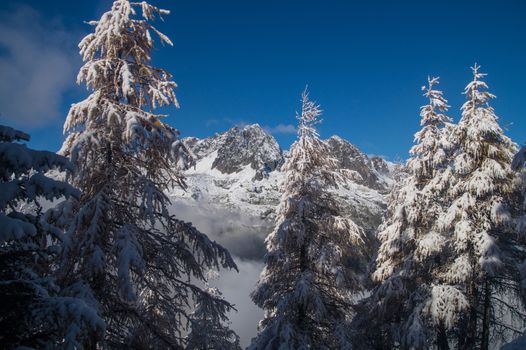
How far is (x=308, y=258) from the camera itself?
41.9ft

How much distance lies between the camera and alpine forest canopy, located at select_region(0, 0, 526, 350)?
488 centimetres

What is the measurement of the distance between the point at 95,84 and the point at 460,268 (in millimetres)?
12496

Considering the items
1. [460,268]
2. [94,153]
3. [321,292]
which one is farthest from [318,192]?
[94,153]

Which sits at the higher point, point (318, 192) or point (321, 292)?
point (318, 192)

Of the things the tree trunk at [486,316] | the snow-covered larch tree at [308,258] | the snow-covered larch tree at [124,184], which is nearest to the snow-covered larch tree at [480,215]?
the tree trunk at [486,316]

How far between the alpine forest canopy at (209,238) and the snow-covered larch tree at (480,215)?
54 millimetres

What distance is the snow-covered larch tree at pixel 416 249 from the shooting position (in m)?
14.4

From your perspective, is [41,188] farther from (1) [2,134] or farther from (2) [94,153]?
(2) [94,153]

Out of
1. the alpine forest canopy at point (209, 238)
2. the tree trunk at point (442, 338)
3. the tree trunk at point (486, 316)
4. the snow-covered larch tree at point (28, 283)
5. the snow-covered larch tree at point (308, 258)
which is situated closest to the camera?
the snow-covered larch tree at point (28, 283)

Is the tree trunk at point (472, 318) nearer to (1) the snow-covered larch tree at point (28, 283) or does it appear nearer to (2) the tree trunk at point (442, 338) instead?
(2) the tree trunk at point (442, 338)

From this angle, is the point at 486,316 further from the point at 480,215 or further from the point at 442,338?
the point at 480,215

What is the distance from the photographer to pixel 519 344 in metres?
7.18

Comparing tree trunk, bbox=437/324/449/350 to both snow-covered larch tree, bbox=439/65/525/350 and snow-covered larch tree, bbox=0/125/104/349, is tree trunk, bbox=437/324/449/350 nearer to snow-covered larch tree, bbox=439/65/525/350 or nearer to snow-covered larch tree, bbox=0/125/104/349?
snow-covered larch tree, bbox=439/65/525/350

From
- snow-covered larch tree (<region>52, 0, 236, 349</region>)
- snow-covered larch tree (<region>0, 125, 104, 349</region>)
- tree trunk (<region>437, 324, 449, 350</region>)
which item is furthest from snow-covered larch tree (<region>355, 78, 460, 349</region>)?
snow-covered larch tree (<region>0, 125, 104, 349</region>)
